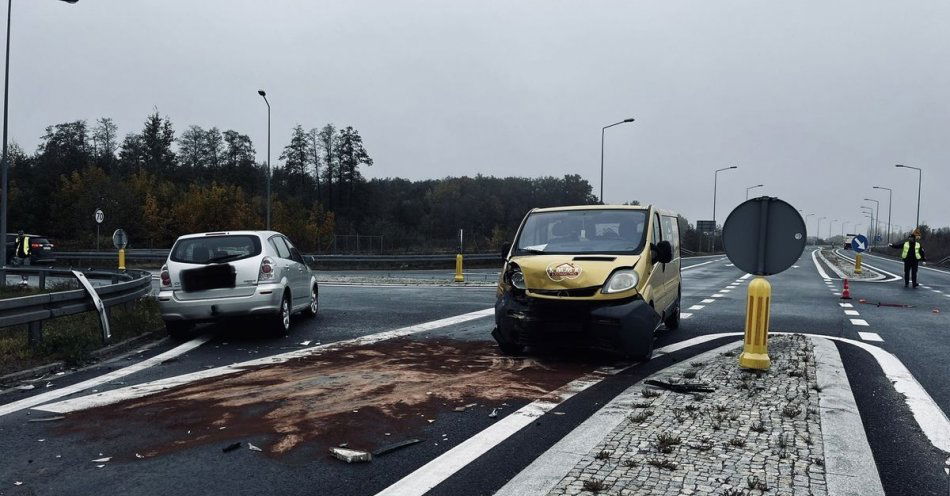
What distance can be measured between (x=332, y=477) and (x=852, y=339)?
28.1 ft

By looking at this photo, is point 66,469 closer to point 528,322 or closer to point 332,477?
point 332,477

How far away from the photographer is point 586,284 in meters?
7.14

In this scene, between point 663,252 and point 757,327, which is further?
point 663,252

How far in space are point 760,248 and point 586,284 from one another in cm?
179

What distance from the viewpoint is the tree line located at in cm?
6912

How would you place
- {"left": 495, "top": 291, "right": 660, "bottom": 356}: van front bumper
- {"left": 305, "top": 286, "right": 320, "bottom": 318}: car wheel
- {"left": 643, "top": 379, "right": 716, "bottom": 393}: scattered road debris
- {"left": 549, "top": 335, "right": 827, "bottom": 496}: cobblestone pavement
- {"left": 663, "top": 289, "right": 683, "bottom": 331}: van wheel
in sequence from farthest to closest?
1. {"left": 305, "top": 286, "right": 320, "bottom": 318}: car wheel
2. {"left": 663, "top": 289, "right": 683, "bottom": 331}: van wheel
3. {"left": 495, "top": 291, "right": 660, "bottom": 356}: van front bumper
4. {"left": 643, "top": 379, "right": 716, "bottom": 393}: scattered road debris
5. {"left": 549, "top": 335, "right": 827, "bottom": 496}: cobblestone pavement

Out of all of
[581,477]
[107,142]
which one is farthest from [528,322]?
[107,142]

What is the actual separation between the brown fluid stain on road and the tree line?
43002mm

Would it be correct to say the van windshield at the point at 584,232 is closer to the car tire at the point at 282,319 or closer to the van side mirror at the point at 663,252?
the van side mirror at the point at 663,252

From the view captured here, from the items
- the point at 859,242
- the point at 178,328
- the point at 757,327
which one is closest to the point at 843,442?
the point at 757,327

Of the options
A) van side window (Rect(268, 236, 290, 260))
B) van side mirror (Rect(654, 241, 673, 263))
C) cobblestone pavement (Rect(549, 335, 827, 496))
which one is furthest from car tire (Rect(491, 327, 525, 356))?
van side window (Rect(268, 236, 290, 260))

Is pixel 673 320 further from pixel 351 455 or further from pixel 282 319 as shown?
pixel 351 455

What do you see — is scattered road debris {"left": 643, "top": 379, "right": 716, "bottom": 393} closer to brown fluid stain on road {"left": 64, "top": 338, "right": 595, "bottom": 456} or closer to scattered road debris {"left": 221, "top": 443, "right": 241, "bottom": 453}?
brown fluid stain on road {"left": 64, "top": 338, "right": 595, "bottom": 456}

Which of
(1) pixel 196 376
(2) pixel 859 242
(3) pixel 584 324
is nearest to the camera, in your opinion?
(1) pixel 196 376
